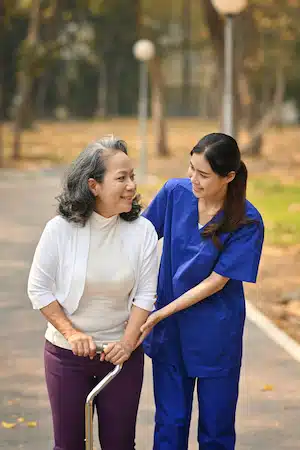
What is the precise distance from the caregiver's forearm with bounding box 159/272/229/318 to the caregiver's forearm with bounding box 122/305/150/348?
8.1 inches

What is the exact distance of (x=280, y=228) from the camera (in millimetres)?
15906

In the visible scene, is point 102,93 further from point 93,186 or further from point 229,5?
point 93,186

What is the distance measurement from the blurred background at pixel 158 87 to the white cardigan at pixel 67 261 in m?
5.16

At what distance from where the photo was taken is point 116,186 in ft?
12.3

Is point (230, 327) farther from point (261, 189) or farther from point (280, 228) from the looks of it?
point (261, 189)

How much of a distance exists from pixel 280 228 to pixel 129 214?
12.2 m

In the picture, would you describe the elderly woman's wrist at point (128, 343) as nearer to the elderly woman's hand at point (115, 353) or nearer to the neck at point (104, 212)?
the elderly woman's hand at point (115, 353)

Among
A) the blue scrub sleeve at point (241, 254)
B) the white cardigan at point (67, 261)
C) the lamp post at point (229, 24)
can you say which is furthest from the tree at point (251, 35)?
the white cardigan at point (67, 261)

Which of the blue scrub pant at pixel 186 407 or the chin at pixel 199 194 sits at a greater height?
the chin at pixel 199 194

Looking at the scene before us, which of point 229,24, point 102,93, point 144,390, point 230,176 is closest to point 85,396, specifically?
point 230,176

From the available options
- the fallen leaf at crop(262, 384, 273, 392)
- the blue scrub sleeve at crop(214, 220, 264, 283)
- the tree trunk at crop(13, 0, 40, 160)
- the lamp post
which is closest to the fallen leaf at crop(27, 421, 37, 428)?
the fallen leaf at crop(262, 384, 273, 392)

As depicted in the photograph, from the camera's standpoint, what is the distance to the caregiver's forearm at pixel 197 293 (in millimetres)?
4070

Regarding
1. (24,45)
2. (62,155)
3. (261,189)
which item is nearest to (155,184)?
(261,189)

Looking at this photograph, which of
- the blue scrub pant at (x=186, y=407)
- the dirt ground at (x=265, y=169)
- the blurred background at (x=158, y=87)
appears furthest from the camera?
the blurred background at (x=158, y=87)
